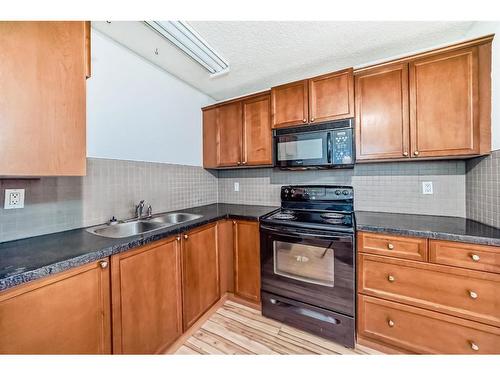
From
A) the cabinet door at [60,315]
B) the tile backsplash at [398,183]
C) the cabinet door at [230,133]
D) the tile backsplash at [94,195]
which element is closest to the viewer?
the cabinet door at [60,315]

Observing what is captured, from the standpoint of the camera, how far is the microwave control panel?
180cm

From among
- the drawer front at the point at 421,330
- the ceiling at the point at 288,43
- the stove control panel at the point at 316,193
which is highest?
the ceiling at the point at 288,43

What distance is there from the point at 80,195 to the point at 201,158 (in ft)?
4.62

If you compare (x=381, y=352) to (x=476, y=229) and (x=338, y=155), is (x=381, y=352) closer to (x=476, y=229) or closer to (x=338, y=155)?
(x=476, y=229)

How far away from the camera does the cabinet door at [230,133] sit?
2.43m

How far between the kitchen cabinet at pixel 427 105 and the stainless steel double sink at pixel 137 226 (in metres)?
1.81

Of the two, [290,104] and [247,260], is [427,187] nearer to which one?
[290,104]

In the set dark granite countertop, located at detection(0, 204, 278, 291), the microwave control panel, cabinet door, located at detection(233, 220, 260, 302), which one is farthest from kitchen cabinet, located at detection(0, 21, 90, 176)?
the microwave control panel

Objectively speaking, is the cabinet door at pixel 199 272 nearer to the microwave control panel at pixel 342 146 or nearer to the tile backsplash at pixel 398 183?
the tile backsplash at pixel 398 183

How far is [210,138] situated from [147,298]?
6.24ft

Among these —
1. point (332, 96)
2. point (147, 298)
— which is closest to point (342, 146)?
point (332, 96)

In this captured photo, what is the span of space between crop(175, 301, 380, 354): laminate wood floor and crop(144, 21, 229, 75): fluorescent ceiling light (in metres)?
2.30

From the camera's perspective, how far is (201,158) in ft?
8.80

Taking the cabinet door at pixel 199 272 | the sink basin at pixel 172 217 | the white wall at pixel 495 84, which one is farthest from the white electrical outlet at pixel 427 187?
the sink basin at pixel 172 217
